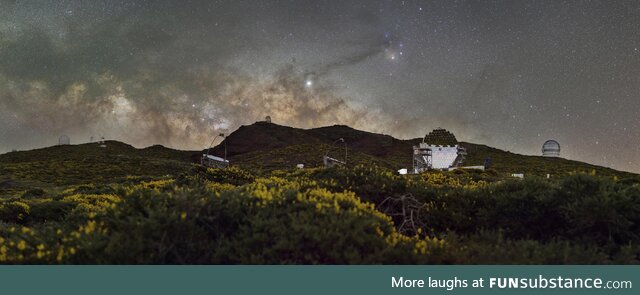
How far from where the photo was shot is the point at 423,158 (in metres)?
55.0

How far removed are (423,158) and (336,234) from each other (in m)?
50.0

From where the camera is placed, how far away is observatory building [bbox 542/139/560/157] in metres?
116

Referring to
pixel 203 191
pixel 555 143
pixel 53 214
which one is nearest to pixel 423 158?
pixel 53 214

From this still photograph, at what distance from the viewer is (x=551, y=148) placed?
117625 millimetres

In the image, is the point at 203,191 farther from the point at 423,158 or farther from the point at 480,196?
the point at 423,158

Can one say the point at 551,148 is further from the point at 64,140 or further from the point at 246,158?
the point at 64,140

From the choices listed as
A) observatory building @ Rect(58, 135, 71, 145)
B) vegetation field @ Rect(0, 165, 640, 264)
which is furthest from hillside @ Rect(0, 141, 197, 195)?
vegetation field @ Rect(0, 165, 640, 264)

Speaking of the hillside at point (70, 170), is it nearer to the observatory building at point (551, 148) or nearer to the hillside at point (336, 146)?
the hillside at point (336, 146)

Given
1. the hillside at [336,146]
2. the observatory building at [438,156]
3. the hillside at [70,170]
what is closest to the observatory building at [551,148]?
the hillside at [336,146]

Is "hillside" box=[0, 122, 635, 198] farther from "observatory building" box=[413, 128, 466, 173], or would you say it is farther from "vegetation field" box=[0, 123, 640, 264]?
"observatory building" box=[413, 128, 466, 173]

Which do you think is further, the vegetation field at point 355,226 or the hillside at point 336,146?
the hillside at point 336,146

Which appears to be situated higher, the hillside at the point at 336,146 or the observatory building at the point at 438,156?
the hillside at the point at 336,146

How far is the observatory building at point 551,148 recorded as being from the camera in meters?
116
